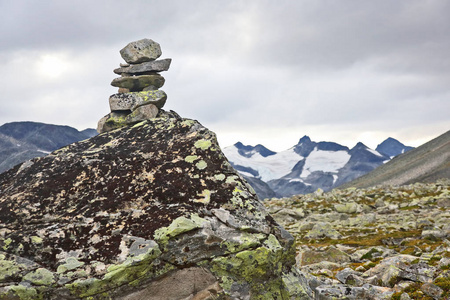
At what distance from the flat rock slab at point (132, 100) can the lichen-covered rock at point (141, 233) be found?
863cm

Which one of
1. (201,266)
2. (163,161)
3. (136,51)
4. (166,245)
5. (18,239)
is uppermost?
(136,51)

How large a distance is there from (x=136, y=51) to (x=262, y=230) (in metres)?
19.0

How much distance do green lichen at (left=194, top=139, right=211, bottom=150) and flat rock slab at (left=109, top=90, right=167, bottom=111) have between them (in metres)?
8.88

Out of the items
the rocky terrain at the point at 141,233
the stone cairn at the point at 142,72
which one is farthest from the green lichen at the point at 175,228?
the stone cairn at the point at 142,72

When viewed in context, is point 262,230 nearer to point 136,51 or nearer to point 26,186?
point 26,186

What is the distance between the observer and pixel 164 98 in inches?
1001

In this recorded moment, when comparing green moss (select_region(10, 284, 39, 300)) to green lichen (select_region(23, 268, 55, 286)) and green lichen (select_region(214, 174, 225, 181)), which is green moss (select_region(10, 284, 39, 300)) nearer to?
green lichen (select_region(23, 268, 55, 286))

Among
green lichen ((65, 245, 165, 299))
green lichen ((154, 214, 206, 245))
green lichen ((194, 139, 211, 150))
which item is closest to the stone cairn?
green lichen ((194, 139, 211, 150))

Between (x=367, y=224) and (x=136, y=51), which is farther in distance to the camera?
(x=367, y=224)

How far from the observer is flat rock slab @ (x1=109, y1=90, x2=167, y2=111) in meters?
24.0

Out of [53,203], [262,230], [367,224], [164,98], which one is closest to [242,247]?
[262,230]

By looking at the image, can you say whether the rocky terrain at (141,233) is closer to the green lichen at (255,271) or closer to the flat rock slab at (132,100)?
the green lichen at (255,271)

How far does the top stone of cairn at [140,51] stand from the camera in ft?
90.5

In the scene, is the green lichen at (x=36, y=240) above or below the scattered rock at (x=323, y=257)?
above
